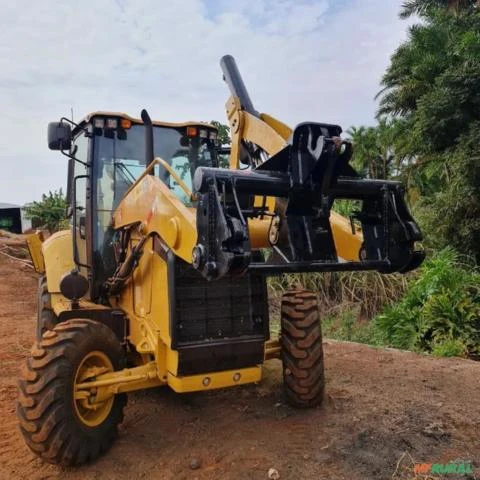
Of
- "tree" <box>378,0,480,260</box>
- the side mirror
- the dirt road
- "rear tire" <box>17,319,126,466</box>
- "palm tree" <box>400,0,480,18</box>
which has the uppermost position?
"palm tree" <box>400,0,480,18</box>

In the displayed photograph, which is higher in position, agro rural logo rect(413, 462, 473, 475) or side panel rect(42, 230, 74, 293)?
side panel rect(42, 230, 74, 293)

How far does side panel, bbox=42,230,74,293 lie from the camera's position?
18.1ft

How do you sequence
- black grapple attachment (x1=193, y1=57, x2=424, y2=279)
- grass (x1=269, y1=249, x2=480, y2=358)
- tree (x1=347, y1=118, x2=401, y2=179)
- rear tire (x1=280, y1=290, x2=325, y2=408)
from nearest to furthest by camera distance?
black grapple attachment (x1=193, y1=57, x2=424, y2=279) → rear tire (x1=280, y1=290, x2=325, y2=408) → grass (x1=269, y1=249, x2=480, y2=358) → tree (x1=347, y1=118, x2=401, y2=179)

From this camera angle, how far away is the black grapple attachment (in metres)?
3.36

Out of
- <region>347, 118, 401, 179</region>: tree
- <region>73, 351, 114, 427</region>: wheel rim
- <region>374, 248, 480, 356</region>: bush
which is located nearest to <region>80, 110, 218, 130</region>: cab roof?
<region>73, 351, 114, 427</region>: wheel rim

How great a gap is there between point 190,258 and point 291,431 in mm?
1662

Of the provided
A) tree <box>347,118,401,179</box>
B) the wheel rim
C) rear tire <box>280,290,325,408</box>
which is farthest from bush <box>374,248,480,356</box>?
tree <box>347,118,401,179</box>

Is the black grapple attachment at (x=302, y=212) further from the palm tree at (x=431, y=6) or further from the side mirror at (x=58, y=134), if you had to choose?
the palm tree at (x=431, y=6)

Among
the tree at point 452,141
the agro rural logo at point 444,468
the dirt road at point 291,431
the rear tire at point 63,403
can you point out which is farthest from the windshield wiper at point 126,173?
the tree at point 452,141

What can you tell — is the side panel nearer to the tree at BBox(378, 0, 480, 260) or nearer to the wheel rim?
the wheel rim

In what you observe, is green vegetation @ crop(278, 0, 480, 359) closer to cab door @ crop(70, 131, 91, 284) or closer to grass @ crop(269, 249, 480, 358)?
grass @ crop(269, 249, 480, 358)

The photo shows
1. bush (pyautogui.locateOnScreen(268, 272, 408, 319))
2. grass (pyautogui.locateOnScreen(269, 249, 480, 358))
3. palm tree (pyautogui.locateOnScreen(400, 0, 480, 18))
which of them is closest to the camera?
grass (pyautogui.locateOnScreen(269, 249, 480, 358))

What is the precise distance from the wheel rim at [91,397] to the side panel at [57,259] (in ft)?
5.49

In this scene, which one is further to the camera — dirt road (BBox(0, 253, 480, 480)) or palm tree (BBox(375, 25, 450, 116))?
palm tree (BBox(375, 25, 450, 116))
